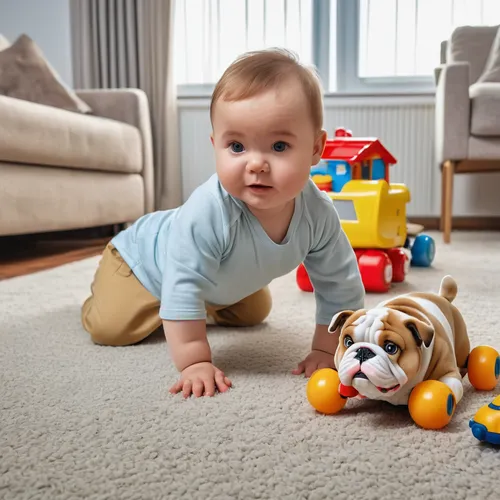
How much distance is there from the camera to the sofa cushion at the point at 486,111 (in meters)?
2.10

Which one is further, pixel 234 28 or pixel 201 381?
pixel 234 28

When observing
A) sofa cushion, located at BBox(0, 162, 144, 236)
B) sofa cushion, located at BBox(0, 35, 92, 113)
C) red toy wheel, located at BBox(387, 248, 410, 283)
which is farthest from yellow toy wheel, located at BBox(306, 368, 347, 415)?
sofa cushion, located at BBox(0, 35, 92, 113)

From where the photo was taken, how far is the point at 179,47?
3137 mm

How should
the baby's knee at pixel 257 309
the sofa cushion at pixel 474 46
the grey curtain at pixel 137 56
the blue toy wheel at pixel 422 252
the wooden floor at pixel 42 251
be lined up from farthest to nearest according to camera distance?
the grey curtain at pixel 137 56
the sofa cushion at pixel 474 46
the wooden floor at pixel 42 251
the blue toy wheel at pixel 422 252
the baby's knee at pixel 257 309

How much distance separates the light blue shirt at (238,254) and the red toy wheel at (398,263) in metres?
0.62

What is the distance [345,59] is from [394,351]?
2.71 m

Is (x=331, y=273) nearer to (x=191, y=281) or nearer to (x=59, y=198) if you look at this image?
(x=191, y=281)

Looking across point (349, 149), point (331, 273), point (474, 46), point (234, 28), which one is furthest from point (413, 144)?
point (331, 273)

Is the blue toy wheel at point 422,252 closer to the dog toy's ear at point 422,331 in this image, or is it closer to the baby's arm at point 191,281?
the baby's arm at point 191,281

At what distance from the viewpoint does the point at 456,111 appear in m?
2.15

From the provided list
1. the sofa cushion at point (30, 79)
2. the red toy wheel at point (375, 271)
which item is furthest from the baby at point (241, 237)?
the sofa cushion at point (30, 79)

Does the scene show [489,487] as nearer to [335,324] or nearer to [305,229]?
[335,324]

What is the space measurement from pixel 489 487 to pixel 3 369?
613 mm

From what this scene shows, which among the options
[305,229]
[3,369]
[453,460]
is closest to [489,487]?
[453,460]
